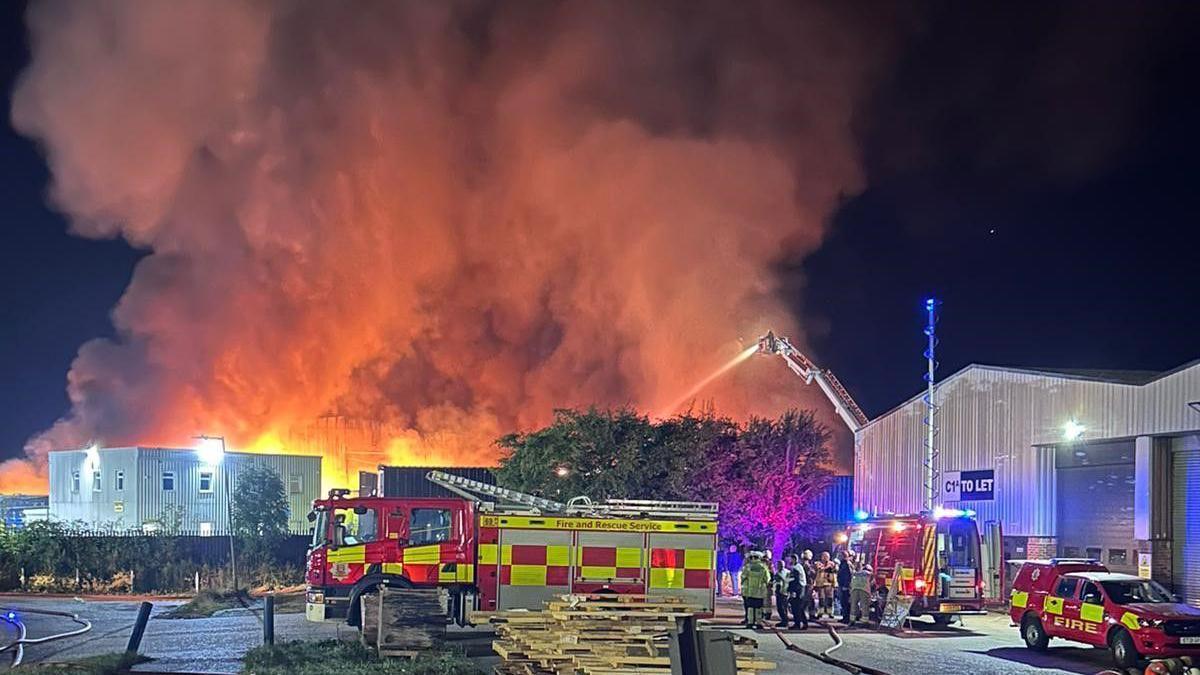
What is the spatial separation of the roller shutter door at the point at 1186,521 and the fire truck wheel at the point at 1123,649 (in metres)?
9.09

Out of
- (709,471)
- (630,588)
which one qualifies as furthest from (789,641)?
(709,471)

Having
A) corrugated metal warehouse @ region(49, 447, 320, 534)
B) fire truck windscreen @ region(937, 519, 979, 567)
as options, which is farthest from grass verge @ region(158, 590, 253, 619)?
corrugated metal warehouse @ region(49, 447, 320, 534)

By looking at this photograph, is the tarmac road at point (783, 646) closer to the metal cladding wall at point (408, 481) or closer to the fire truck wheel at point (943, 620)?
the fire truck wheel at point (943, 620)

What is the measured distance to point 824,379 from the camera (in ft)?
146

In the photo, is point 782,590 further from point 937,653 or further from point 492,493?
point 492,493

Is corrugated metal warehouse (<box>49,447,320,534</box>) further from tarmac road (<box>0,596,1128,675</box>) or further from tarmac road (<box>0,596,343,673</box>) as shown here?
tarmac road (<box>0,596,1128,675</box>)

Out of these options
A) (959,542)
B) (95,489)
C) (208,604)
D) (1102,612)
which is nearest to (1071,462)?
(959,542)

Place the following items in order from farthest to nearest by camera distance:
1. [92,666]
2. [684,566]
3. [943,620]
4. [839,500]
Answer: [839,500] < [943,620] < [684,566] < [92,666]

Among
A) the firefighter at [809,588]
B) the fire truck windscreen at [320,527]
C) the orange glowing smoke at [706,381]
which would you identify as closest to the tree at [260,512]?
the fire truck windscreen at [320,527]

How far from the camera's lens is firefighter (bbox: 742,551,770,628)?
827 inches

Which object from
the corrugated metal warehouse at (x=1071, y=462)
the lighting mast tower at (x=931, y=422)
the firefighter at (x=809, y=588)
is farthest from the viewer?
the lighting mast tower at (x=931, y=422)

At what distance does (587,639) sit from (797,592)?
8.45 meters

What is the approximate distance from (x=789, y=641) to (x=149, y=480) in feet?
111

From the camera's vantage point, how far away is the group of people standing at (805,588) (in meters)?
21.2
